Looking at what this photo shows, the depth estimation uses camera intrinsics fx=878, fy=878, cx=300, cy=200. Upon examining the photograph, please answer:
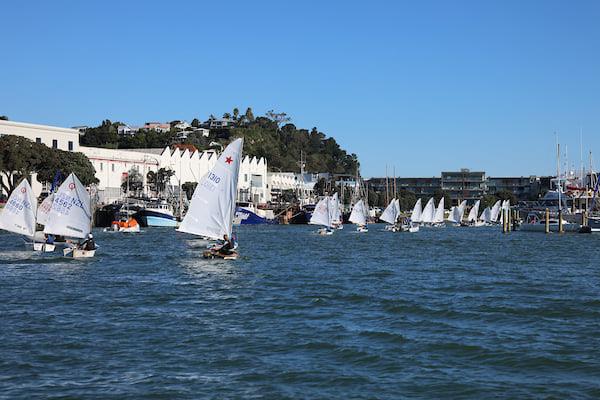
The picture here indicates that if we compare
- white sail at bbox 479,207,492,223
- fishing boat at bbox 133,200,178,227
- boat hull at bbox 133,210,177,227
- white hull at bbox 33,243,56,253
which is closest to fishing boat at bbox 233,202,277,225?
fishing boat at bbox 133,200,178,227

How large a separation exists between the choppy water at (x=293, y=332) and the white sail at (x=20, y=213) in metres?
7.50

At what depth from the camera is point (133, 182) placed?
154 metres

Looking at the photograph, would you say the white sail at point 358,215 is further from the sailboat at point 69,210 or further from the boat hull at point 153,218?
the sailboat at point 69,210

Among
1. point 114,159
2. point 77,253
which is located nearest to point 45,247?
point 77,253

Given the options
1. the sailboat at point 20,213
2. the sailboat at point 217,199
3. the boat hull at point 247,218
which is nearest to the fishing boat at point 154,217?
the boat hull at point 247,218

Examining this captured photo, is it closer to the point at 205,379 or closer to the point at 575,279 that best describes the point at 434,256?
the point at 575,279

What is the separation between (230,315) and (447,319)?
23.8 feet

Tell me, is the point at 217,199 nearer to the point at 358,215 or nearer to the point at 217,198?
the point at 217,198

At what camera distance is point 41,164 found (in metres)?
114

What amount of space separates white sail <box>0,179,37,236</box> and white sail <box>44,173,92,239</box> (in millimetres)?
6187

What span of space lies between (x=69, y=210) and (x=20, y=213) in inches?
297

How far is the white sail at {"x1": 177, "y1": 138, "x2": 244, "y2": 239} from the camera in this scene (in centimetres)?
4597

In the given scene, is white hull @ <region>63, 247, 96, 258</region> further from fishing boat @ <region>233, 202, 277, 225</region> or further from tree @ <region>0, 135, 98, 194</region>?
fishing boat @ <region>233, 202, 277, 225</region>

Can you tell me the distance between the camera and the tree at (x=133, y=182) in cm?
15212
